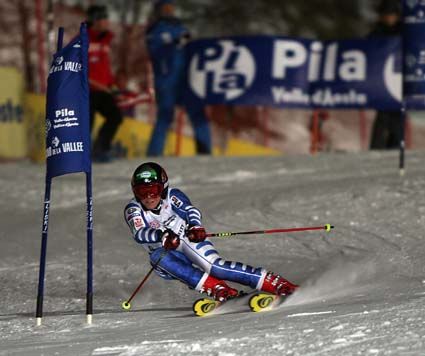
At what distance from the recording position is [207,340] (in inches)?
272

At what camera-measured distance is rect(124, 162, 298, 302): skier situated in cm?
863

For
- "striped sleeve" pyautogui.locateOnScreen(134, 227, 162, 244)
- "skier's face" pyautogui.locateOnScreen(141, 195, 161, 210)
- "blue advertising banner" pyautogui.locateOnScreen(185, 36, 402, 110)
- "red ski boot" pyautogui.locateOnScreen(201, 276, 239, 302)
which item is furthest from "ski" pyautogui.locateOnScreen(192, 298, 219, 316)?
"blue advertising banner" pyautogui.locateOnScreen(185, 36, 402, 110)

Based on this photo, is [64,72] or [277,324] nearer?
[277,324]

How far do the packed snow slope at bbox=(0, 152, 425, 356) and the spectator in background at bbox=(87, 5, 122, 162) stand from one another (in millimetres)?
560

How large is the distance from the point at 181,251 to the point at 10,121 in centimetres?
896

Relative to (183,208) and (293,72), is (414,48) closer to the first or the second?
(293,72)

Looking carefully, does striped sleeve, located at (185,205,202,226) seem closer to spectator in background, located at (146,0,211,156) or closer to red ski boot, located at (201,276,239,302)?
red ski boot, located at (201,276,239,302)

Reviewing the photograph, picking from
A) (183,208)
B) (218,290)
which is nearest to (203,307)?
(218,290)

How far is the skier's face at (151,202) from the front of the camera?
8.93 metres

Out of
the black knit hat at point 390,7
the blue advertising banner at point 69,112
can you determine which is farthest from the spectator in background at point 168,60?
the blue advertising banner at point 69,112

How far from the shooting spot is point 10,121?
57.5ft

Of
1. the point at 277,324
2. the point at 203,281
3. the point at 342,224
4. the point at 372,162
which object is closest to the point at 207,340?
the point at 277,324

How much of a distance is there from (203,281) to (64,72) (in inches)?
68.9

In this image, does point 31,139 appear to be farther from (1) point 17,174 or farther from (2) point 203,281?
(2) point 203,281
